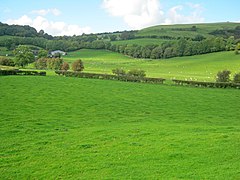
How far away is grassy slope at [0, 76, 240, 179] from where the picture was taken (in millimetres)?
12625

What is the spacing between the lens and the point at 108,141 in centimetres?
1762

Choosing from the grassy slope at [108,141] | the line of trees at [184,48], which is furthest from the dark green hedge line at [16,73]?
the line of trees at [184,48]

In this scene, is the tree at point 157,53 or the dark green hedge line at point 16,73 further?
the tree at point 157,53

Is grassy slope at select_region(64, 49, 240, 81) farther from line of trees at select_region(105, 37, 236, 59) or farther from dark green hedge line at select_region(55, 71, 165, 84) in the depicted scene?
dark green hedge line at select_region(55, 71, 165, 84)

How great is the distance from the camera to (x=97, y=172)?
12477mm

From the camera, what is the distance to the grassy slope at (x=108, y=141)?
41.4 ft

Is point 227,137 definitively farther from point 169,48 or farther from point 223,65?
point 169,48

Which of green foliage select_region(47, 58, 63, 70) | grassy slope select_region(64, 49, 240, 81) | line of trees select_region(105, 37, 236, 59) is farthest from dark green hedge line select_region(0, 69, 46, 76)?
line of trees select_region(105, 37, 236, 59)

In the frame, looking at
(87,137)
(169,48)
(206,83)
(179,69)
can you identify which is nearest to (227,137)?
(87,137)

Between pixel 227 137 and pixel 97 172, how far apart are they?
920 centimetres

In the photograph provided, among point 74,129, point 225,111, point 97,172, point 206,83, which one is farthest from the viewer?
point 206,83

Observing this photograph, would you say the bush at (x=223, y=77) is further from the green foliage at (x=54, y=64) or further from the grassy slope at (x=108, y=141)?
the green foliage at (x=54, y=64)

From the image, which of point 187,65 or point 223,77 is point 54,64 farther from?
point 223,77

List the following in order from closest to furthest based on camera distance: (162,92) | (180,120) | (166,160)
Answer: (166,160) < (180,120) < (162,92)
